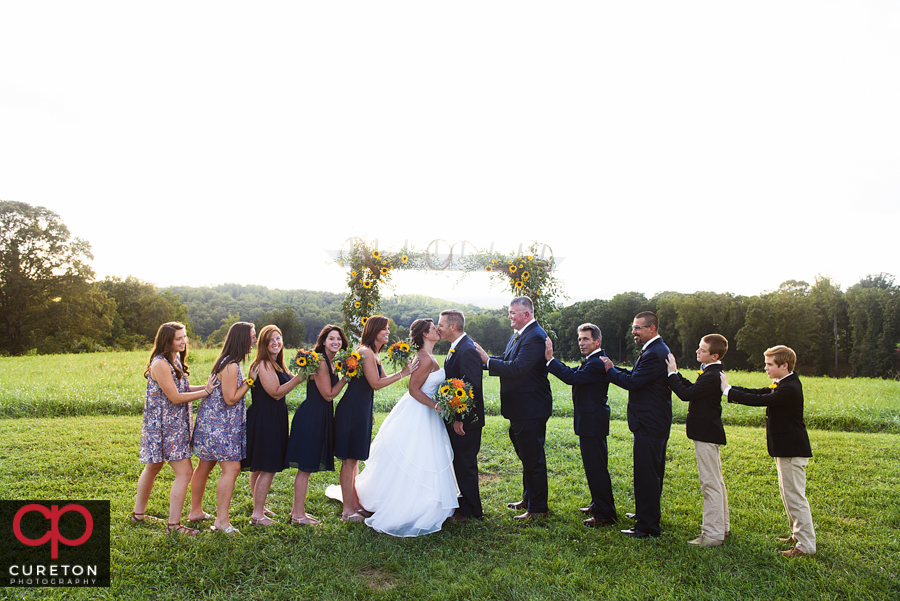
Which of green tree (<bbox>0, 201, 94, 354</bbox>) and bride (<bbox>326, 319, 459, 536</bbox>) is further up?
green tree (<bbox>0, 201, 94, 354</bbox>)

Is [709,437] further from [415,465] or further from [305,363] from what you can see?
[305,363]

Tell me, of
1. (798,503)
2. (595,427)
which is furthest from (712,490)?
(595,427)

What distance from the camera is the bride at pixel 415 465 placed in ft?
18.6

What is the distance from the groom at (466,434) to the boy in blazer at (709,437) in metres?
2.34

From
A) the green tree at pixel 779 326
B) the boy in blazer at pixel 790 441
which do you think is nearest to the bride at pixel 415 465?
the boy in blazer at pixel 790 441

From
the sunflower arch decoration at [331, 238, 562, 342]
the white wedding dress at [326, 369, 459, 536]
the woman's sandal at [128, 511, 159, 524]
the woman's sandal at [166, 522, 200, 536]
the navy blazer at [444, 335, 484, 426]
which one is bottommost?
the woman's sandal at [128, 511, 159, 524]

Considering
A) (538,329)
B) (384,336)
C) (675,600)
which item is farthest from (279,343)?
(675,600)

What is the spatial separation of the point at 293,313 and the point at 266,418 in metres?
38.5

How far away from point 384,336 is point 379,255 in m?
1.90

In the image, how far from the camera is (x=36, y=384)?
50.1 ft

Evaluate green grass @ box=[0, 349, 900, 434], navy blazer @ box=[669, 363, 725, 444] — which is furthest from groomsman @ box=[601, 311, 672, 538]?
green grass @ box=[0, 349, 900, 434]

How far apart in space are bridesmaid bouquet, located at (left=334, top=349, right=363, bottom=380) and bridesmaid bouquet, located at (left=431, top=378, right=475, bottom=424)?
40.7 inches

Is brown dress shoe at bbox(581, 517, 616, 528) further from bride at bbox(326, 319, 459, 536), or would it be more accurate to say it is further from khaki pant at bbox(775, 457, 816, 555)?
khaki pant at bbox(775, 457, 816, 555)

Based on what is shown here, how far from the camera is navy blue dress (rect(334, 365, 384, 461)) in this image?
Result: 19.5 feet
